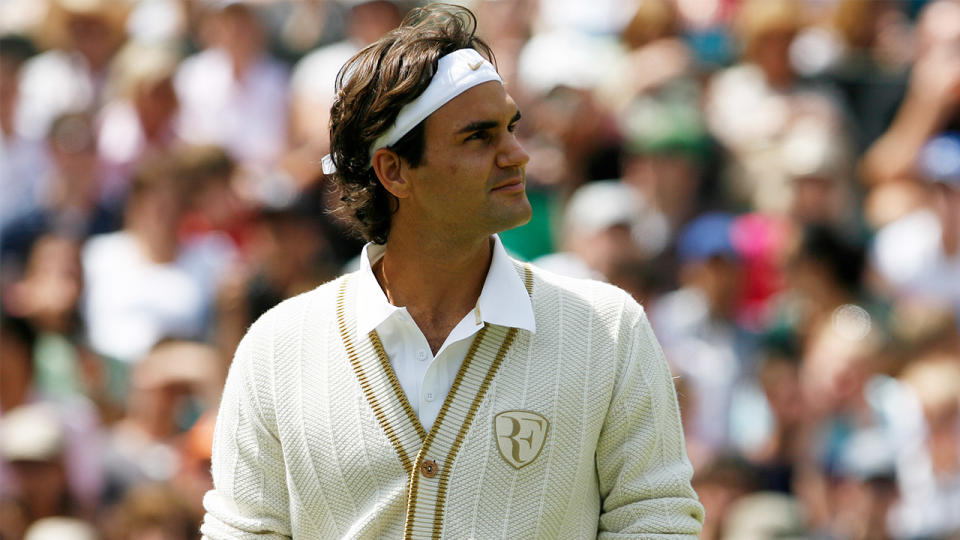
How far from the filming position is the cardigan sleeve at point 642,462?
116 inches

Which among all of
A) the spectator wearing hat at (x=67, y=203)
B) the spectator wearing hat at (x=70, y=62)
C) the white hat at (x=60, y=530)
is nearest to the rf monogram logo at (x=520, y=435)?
the white hat at (x=60, y=530)

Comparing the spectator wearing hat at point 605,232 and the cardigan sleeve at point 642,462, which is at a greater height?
the spectator wearing hat at point 605,232

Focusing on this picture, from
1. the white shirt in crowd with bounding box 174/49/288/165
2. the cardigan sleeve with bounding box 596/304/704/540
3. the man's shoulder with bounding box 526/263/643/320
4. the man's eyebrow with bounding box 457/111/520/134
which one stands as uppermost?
the white shirt in crowd with bounding box 174/49/288/165

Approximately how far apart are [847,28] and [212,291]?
3.18 m

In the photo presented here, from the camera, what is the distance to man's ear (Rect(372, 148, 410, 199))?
3.13 meters

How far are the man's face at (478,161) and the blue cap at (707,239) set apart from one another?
3392 millimetres

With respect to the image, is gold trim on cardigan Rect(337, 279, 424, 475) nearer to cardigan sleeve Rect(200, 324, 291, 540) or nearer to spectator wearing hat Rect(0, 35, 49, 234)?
cardigan sleeve Rect(200, 324, 291, 540)

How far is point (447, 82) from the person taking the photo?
118 inches

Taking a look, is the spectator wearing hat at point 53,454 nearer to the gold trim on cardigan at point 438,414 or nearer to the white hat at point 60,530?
the white hat at point 60,530

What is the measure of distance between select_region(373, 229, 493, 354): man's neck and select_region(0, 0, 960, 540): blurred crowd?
255cm

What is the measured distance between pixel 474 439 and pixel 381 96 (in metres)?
0.69

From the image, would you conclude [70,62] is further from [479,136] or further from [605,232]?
[479,136]

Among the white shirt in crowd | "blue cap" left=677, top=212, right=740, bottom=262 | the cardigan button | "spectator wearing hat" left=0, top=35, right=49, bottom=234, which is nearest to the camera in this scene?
the cardigan button

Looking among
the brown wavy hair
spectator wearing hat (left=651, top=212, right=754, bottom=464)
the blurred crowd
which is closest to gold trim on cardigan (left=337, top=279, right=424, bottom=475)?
the brown wavy hair
